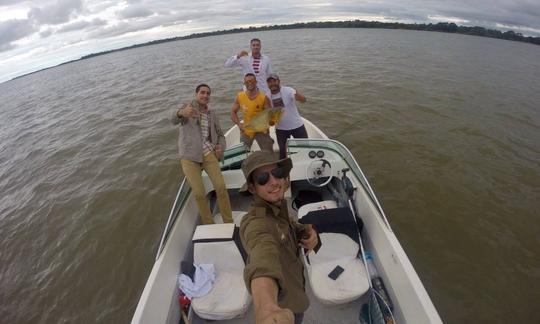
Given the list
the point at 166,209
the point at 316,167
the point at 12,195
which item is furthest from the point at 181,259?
the point at 12,195

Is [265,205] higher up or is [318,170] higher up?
[265,205]

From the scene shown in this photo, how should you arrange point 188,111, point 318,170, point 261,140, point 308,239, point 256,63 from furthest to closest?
point 256,63, point 261,140, point 318,170, point 188,111, point 308,239

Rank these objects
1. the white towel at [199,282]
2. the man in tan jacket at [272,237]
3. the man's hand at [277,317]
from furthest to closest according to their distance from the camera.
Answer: the white towel at [199,282] < the man in tan jacket at [272,237] < the man's hand at [277,317]

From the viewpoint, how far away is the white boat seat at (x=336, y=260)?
9.89ft

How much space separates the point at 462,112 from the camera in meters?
11.5

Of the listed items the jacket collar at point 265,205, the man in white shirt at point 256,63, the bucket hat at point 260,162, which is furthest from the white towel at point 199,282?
the man in white shirt at point 256,63

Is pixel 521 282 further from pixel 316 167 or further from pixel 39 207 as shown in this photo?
pixel 39 207

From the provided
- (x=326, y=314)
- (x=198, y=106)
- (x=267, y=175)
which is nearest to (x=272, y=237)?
(x=267, y=175)

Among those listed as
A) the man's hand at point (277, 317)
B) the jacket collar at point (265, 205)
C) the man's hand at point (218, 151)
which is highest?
the jacket collar at point (265, 205)

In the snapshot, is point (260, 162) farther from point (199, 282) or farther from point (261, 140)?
point (261, 140)

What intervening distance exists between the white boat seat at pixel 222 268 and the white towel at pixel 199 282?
53 millimetres

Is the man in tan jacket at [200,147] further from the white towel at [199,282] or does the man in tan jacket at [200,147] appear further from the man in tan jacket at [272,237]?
the man in tan jacket at [272,237]

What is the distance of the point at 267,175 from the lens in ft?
5.41

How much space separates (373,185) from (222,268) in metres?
4.86
